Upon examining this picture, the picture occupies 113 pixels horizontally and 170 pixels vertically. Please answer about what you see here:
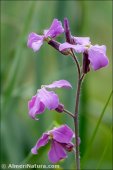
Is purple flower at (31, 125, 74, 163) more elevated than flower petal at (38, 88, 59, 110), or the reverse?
flower petal at (38, 88, 59, 110)

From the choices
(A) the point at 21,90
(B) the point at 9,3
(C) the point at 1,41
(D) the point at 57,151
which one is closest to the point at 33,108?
(D) the point at 57,151

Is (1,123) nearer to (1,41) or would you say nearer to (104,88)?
(1,41)

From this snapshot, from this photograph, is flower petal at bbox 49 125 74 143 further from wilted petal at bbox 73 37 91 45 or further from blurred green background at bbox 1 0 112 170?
blurred green background at bbox 1 0 112 170

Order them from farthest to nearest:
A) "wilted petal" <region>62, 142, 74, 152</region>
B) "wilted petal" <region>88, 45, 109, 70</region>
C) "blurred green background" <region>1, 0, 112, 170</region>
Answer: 1. "blurred green background" <region>1, 0, 112, 170</region>
2. "wilted petal" <region>62, 142, 74, 152</region>
3. "wilted petal" <region>88, 45, 109, 70</region>

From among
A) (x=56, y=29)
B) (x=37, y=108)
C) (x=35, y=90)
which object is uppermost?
(x=56, y=29)

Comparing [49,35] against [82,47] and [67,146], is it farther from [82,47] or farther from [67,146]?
[67,146]

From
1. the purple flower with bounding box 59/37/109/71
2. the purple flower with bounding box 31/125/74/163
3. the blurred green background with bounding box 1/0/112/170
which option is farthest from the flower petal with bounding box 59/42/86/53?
the blurred green background with bounding box 1/0/112/170

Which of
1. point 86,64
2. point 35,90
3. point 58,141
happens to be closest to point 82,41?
point 86,64
